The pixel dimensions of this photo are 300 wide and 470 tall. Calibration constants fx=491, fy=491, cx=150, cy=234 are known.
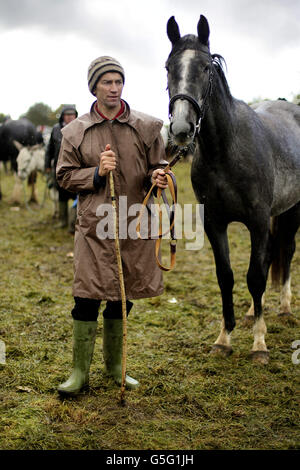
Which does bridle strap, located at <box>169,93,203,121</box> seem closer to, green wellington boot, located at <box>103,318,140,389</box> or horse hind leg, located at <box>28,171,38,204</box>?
green wellington boot, located at <box>103,318,140,389</box>

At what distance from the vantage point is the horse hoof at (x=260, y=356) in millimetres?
3791

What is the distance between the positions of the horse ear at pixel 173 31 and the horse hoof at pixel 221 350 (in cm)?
234

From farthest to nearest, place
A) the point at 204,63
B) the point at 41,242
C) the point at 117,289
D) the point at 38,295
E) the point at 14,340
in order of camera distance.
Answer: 1. the point at 41,242
2. the point at 38,295
3. the point at 14,340
4. the point at 204,63
5. the point at 117,289

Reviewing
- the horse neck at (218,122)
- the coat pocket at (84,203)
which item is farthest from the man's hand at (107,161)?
the horse neck at (218,122)

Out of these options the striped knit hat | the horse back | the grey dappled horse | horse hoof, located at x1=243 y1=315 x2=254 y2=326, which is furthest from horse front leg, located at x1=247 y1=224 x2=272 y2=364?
the striped knit hat

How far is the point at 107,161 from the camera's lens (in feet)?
9.30

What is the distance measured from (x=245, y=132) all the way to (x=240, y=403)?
6.49 feet

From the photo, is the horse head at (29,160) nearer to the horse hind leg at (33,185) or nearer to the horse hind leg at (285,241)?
the horse hind leg at (33,185)

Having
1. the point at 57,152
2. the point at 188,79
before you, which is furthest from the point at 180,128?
the point at 57,152

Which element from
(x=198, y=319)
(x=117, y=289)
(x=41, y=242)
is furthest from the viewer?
(x=41, y=242)

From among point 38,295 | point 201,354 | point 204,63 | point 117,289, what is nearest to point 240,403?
point 201,354

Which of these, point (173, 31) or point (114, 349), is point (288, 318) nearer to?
point (114, 349)

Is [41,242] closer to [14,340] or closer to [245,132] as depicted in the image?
[14,340]
